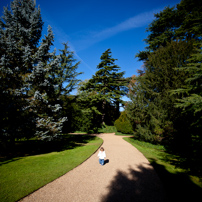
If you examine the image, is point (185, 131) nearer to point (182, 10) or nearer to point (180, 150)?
point (180, 150)

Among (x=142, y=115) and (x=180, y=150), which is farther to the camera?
(x=142, y=115)

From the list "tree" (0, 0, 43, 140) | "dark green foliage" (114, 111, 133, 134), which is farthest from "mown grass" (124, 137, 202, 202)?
"dark green foliage" (114, 111, 133, 134)

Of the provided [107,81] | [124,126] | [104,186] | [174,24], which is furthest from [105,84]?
[104,186]

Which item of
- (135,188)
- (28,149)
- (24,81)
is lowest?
(28,149)

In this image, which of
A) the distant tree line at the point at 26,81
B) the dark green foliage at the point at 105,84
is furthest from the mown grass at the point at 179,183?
the dark green foliage at the point at 105,84

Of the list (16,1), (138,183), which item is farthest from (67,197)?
(16,1)

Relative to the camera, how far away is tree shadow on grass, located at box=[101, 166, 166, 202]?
364cm

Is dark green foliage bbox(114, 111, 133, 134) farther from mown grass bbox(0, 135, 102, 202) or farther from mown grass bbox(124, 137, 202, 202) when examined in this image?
mown grass bbox(0, 135, 102, 202)

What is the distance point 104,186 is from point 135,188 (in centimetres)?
132

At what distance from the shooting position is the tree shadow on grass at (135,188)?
3645 millimetres

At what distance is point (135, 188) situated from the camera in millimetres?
4199

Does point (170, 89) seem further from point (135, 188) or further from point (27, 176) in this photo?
point (27, 176)

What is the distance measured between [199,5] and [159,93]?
10064 millimetres

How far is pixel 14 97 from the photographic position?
282 inches
